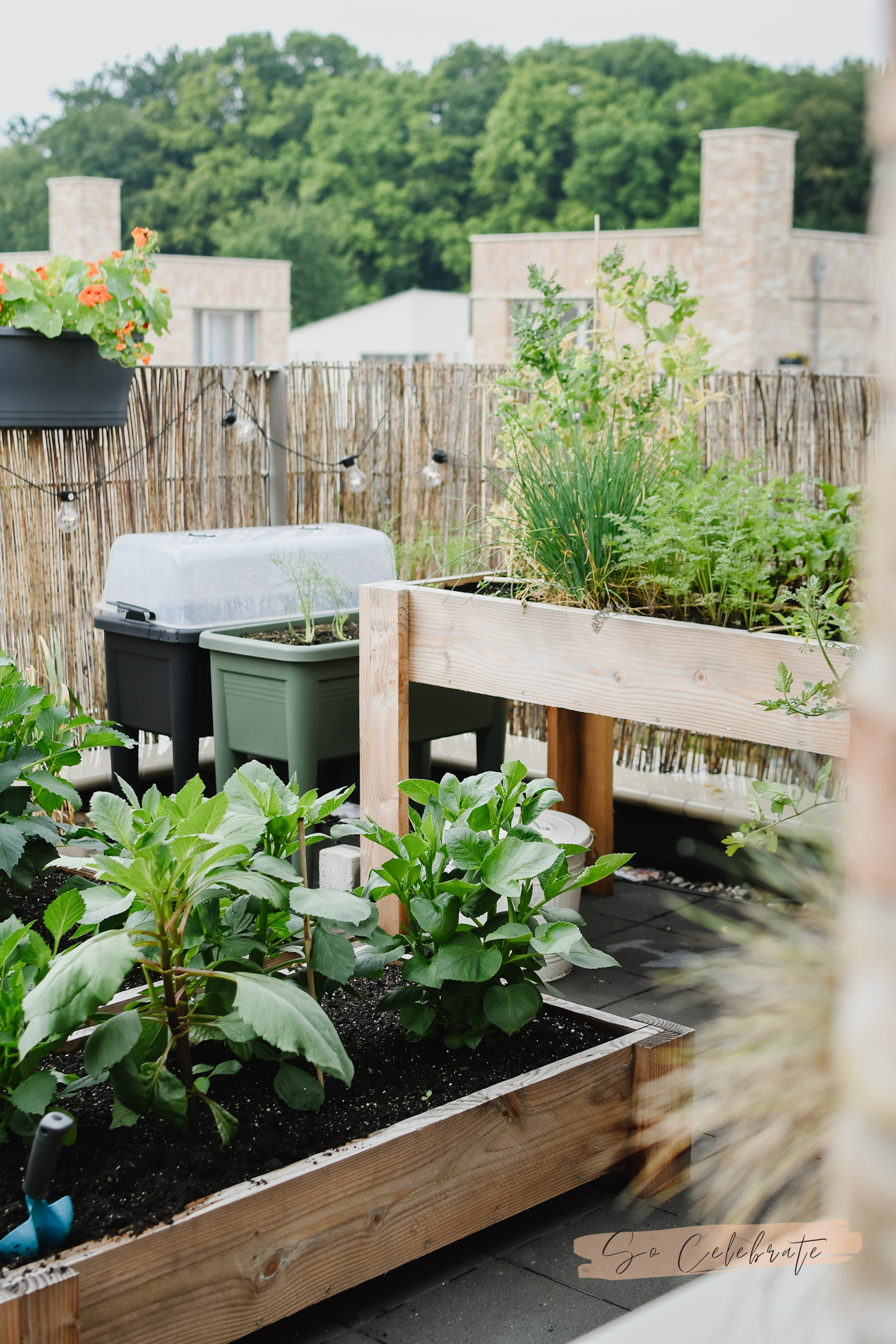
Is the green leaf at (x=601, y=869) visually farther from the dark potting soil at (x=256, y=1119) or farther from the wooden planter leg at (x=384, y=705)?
the wooden planter leg at (x=384, y=705)

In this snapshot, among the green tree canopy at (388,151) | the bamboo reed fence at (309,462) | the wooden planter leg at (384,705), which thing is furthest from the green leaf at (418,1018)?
the green tree canopy at (388,151)

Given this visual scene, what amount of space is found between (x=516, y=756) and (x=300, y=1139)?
→ 2.77 meters

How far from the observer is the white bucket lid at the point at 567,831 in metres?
3.20

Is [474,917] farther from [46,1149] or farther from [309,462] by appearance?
[309,462]

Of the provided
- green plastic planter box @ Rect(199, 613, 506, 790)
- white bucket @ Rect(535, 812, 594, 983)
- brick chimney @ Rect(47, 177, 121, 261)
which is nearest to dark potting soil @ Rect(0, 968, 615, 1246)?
white bucket @ Rect(535, 812, 594, 983)

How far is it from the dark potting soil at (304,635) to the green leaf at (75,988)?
1.99 m

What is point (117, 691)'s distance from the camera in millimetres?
3943

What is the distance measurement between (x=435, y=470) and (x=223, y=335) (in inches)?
969

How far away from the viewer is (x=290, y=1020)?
1603 millimetres

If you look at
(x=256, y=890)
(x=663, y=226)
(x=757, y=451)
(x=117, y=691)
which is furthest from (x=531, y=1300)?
(x=663, y=226)

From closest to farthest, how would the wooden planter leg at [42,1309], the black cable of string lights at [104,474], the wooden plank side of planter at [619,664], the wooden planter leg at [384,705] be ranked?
1. the wooden planter leg at [42,1309]
2. the wooden plank side of planter at [619,664]
3. the wooden planter leg at [384,705]
4. the black cable of string lights at [104,474]

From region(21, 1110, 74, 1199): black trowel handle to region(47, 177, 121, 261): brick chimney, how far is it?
27.1 meters

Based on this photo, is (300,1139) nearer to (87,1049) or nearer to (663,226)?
(87,1049)

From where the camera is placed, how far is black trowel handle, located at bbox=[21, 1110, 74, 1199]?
4.70ft
